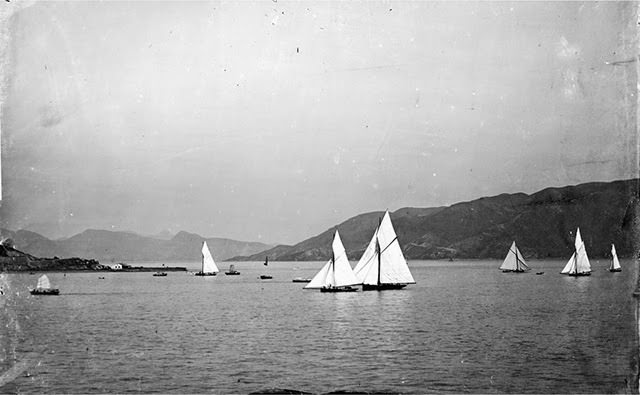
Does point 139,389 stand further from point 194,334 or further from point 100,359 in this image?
point 194,334

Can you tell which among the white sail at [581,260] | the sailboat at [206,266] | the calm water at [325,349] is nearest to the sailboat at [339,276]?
the calm water at [325,349]

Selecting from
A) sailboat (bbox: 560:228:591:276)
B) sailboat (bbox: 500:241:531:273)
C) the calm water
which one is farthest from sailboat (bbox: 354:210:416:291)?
sailboat (bbox: 500:241:531:273)

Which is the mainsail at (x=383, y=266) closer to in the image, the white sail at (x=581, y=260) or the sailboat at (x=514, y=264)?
the white sail at (x=581, y=260)

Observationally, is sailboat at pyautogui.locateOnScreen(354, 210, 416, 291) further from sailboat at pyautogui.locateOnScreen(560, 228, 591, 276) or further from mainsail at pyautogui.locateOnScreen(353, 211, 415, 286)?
sailboat at pyautogui.locateOnScreen(560, 228, 591, 276)

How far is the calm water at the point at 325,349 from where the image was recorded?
1105 inches

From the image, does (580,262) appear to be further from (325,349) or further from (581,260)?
(325,349)

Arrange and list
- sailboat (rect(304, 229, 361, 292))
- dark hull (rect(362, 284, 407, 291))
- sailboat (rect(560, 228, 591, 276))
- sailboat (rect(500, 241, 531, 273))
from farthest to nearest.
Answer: sailboat (rect(500, 241, 531, 273)), sailboat (rect(560, 228, 591, 276)), dark hull (rect(362, 284, 407, 291)), sailboat (rect(304, 229, 361, 292))

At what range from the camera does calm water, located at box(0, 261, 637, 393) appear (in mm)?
28062

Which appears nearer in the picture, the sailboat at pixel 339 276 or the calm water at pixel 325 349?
the calm water at pixel 325 349

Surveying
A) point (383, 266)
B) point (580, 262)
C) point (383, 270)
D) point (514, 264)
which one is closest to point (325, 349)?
point (383, 266)

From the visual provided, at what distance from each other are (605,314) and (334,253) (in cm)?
3022

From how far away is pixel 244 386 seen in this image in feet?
88.6

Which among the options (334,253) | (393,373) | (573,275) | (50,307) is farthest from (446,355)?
(573,275)

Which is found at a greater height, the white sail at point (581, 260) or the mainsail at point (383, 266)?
the white sail at point (581, 260)
